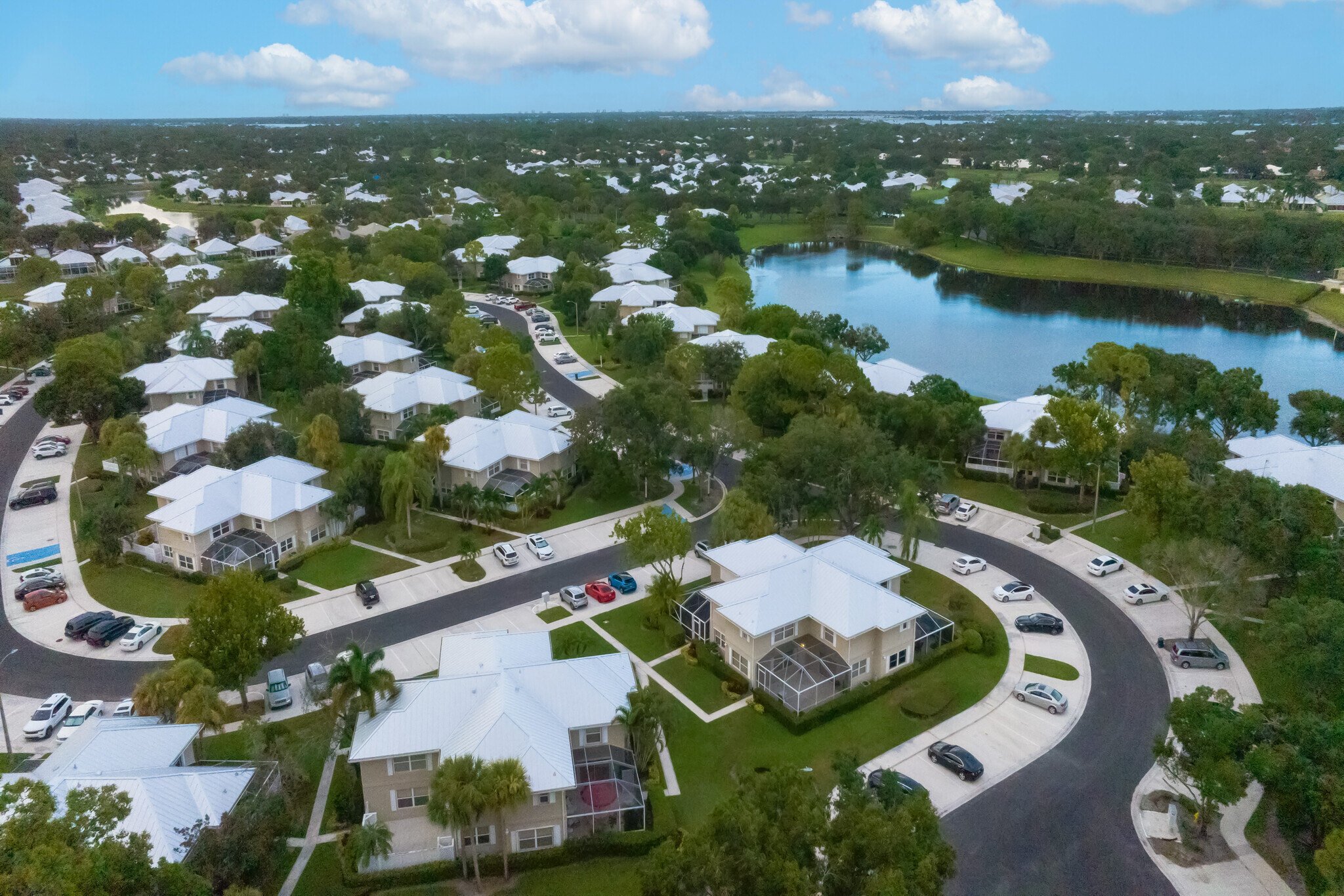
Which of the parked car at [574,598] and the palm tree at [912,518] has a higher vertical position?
the palm tree at [912,518]

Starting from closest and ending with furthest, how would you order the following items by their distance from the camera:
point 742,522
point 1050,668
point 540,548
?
point 1050,668
point 742,522
point 540,548

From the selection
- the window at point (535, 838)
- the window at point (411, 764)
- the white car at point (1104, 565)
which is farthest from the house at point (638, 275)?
the window at point (535, 838)

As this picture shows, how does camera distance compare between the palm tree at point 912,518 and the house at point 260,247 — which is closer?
the palm tree at point 912,518

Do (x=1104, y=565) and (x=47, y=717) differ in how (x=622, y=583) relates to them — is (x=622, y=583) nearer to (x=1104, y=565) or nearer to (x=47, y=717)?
(x=47, y=717)

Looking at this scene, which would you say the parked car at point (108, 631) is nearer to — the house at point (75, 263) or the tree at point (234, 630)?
the tree at point (234, 630)

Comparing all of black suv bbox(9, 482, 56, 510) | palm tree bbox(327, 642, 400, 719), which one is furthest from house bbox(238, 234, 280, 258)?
palm tree bbox(327, 642, 400, 719)

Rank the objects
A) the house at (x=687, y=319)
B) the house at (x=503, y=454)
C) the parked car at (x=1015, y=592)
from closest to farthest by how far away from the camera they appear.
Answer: the parked car at (x=1015, y=592), the house at (x=503, y=454), the house at (x=687, y=319)

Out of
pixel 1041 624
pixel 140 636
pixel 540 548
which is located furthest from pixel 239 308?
pixel 1041 624
